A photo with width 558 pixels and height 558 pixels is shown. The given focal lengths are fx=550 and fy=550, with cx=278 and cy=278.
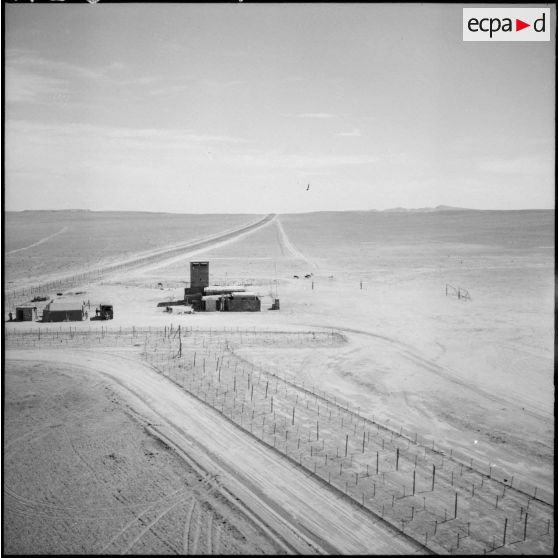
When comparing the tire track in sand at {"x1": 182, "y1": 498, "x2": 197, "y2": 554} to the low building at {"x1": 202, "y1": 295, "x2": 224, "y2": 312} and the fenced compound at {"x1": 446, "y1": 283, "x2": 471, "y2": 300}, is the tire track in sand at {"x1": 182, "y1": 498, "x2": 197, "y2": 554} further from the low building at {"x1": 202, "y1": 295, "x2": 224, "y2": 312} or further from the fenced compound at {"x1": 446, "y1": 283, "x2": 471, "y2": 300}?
the fenced compound at {"x1": 446, "y1": 283, "x2": 471, "y2": 300}

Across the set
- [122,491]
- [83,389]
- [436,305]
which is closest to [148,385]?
[83,389]

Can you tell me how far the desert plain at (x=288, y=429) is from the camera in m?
11.3

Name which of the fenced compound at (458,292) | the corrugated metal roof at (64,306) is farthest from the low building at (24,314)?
the fenced compound at (458,292)

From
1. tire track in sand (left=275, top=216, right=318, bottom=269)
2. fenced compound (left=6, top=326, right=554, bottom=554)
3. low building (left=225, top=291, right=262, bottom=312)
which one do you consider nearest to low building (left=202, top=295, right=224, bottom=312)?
low building (left=225, top=291, right=262, bottom=312)

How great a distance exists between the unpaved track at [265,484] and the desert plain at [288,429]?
0.15 feet

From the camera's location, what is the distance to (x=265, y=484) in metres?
12.8

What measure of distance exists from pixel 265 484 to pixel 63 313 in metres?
19.8

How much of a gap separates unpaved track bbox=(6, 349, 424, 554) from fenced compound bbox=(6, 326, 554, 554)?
1.19 ft

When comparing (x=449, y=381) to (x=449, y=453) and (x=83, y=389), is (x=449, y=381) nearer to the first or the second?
(x=449, y=453)

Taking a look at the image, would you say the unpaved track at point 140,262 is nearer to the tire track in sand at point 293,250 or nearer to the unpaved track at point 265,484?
the tire track in sand at point 293,250

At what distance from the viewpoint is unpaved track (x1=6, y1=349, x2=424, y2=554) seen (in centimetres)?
1091

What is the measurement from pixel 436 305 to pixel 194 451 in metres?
21.0

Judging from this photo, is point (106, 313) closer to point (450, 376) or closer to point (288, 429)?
point (288, 429)

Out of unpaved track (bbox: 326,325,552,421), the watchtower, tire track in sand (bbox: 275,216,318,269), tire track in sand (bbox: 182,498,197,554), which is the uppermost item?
tire track in sand (bbox: 275,216,318,269)
